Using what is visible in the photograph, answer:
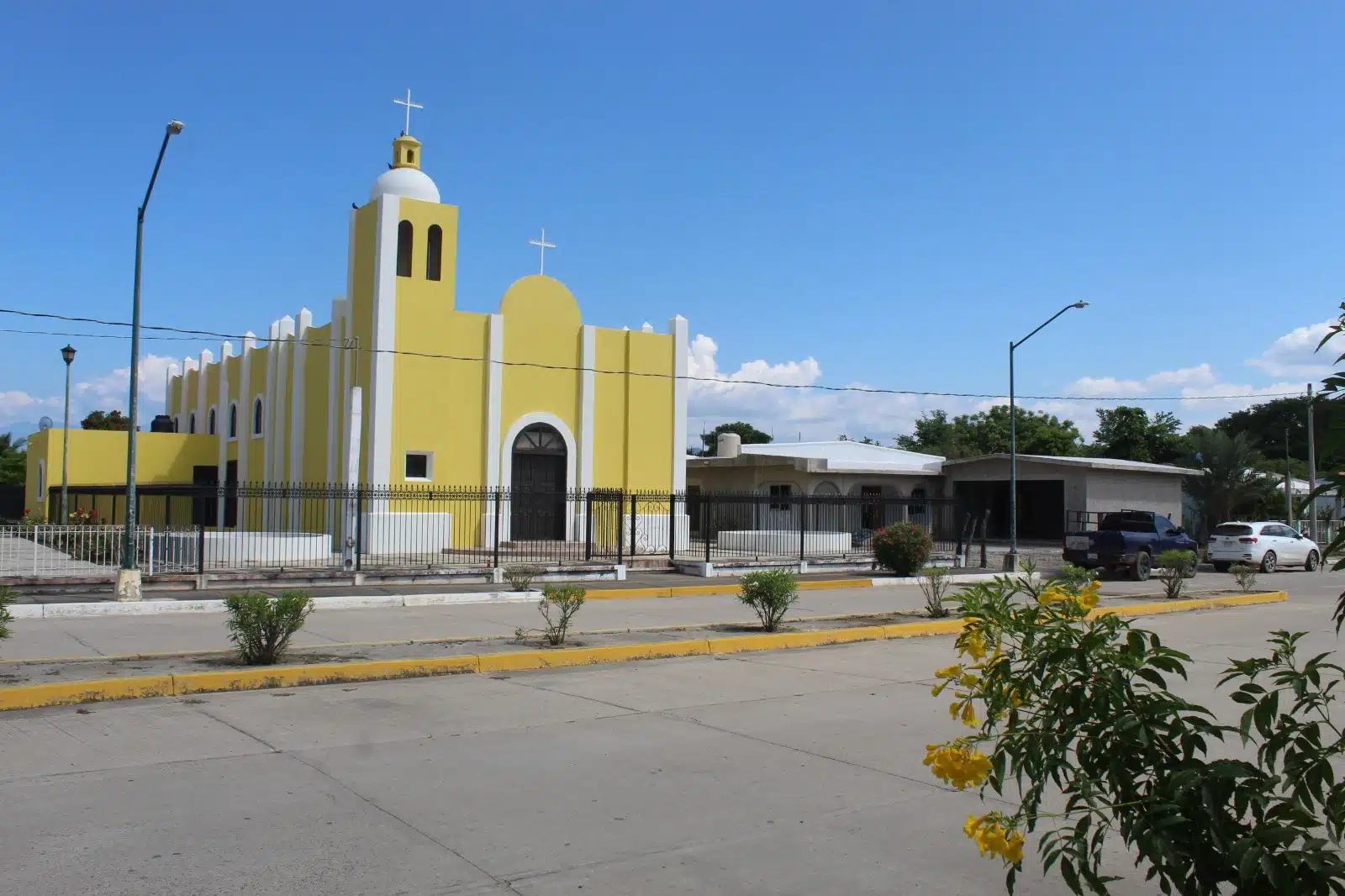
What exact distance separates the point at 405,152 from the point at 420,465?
9.66 m

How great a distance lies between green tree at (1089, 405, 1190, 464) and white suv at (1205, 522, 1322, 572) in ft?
78.2

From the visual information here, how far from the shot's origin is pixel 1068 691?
10.7 feet

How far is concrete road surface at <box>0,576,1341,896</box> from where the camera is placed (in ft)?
16.9

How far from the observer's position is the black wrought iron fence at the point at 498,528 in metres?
23.5

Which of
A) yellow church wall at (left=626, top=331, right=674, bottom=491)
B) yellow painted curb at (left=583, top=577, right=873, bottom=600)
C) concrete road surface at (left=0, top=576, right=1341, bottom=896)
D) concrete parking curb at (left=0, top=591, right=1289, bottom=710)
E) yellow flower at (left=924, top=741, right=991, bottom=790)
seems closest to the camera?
yellow flower at (left=924, top=741, right=991, bottom=790)

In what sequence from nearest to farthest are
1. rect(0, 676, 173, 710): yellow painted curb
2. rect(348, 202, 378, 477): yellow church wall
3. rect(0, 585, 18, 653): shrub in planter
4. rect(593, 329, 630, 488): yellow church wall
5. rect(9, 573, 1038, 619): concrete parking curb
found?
rect(0, 676, 173, 710): yellow painted curb
rect(0, 585, 18, 653): shrub in planter
rect(9, 573, 1038, 619): concrete parking curb
rect(348, 202, 378, 477): yellow church wall
rect(593, 329, 630, 488): yellow church wall

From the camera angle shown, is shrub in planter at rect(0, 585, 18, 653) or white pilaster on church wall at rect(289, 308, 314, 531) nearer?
shrub in planter at rect(0, 585, 18, 653)

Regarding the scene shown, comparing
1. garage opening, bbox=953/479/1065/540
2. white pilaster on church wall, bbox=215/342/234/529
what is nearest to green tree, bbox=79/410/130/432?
white pilaster on church wall, bbox=215/342/234/529

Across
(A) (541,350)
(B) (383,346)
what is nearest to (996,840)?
(B) (383,346)

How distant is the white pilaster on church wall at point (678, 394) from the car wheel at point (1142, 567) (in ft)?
44.6

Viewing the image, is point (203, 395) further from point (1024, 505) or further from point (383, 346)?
point (1024, 505)

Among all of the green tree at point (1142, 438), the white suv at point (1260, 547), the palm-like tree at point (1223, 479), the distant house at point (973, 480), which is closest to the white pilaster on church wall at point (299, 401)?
the distant house at point (973, 480)

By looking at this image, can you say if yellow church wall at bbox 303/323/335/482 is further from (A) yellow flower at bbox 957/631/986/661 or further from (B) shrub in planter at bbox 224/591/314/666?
(A) yellow flower at bbox 957/631/986/661

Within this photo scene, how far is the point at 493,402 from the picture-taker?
31594mm
